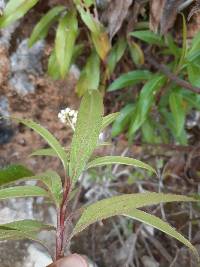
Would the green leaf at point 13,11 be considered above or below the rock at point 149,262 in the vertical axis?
above

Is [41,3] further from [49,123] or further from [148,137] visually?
[148,137]

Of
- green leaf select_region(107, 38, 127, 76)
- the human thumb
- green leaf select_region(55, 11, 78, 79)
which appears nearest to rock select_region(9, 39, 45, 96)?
green leaf select_region(55, 11, 78, 79)

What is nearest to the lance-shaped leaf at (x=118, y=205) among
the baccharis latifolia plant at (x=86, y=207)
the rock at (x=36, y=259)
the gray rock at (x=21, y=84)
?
the baccharis latifolia plant at (x=86, y=207)

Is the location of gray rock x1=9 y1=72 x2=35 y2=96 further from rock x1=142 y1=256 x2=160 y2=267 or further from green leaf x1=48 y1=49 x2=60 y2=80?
rock x1=142 y1=256 x2=160 y2=267

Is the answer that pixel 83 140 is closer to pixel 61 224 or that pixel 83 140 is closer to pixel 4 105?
pixel 61 224

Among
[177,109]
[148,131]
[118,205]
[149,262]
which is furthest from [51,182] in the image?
[149,262]

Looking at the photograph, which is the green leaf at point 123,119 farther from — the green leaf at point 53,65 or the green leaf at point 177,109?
the green leaf at point 53,65
